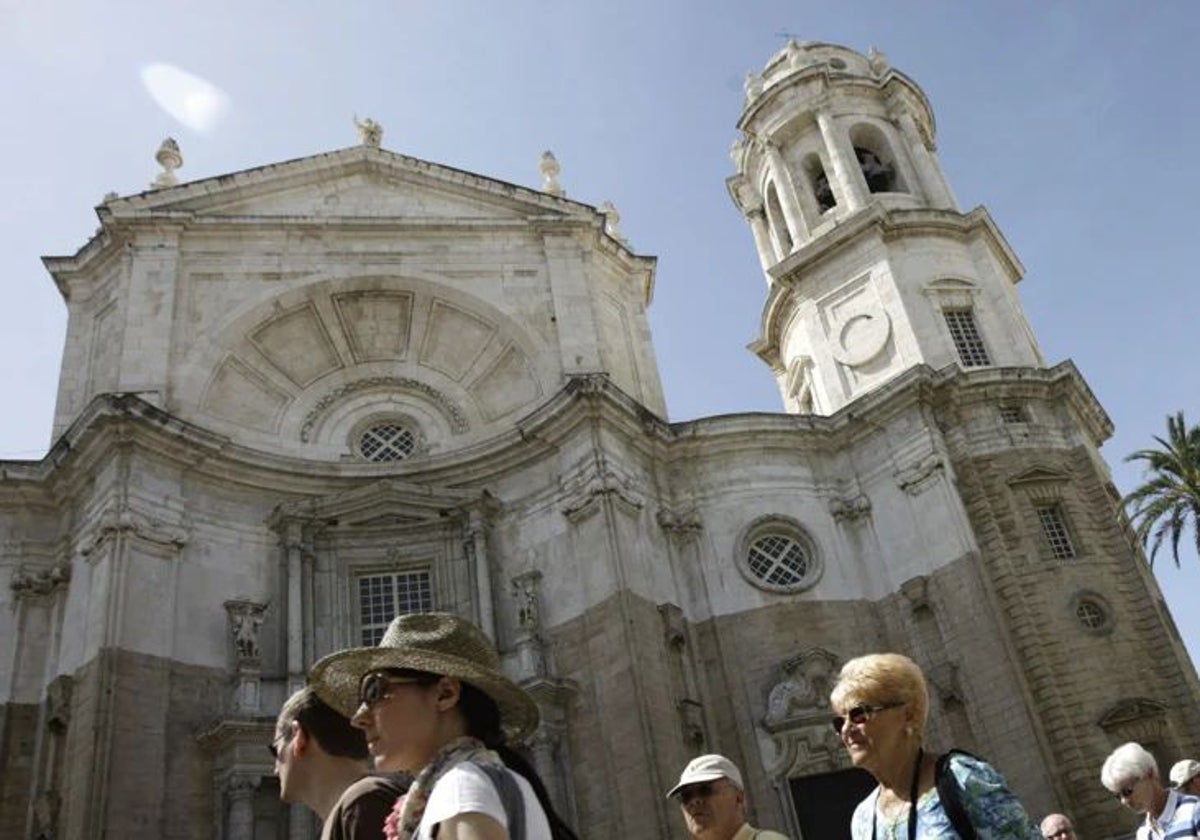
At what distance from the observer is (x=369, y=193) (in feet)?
92.6

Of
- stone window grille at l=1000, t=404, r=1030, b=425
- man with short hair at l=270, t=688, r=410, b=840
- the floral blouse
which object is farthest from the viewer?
stone window grille at l=1000, t=404, r=1030, b=425

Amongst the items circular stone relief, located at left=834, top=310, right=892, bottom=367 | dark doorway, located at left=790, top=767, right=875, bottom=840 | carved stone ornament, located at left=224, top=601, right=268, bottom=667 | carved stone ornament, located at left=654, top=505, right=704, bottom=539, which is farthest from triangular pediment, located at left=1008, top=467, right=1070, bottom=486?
carved stone ornament, located at left=224, top=601, right=268, bottom=667

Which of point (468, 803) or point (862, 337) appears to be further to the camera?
point (862, 337)

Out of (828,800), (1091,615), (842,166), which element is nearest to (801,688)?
(828,800)

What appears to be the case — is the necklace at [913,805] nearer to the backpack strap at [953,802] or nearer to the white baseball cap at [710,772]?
the backpack strap at [953,802]

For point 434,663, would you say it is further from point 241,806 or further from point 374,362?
point 374,362

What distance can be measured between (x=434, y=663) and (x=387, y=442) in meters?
22.6

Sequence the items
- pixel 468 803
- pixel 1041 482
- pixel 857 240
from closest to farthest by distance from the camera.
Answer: pixel 468 803 → pixel 1041 482 → pixel 857 240

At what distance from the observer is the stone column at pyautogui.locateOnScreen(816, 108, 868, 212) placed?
98.1 feet

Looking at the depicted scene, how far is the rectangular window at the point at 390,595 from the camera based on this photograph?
2275cm

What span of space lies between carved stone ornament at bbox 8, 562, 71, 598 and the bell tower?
1815 centimetres

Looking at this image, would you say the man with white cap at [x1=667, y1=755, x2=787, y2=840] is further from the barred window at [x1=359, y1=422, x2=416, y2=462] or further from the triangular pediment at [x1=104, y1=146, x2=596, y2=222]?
the triangular pediment at [x1=104, y1=146, x2=596, y2=222]

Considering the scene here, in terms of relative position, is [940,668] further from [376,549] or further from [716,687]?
[376,549]

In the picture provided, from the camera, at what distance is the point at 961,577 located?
21.4m
